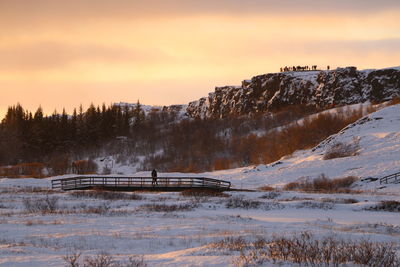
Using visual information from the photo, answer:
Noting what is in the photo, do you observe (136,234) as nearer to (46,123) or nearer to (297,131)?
(297,131)

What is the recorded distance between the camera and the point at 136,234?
50.2 feet

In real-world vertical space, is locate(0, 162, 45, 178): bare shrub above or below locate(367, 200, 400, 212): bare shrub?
above

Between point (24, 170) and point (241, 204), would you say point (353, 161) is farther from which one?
point (24, 170)

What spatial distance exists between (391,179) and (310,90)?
3671 inches

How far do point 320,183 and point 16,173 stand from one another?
5998 cm

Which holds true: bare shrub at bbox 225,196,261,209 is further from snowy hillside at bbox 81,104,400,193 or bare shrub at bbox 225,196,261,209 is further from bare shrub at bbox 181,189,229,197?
snowy hillside at bbox 81,104,400,193

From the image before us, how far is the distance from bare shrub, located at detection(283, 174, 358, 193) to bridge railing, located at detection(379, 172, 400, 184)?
3010 millimetres

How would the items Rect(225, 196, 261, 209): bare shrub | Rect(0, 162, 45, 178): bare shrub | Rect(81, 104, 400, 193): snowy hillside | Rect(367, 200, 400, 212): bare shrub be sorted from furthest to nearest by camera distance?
1. Rect(0, 162, 45, 178): bare shrub
2. Rect(81, 104, 400, 193): snowy hillside
3. Rect(225, 196, 261, 209): bare shrub
4. Rect(367, 200, 400, 212): bare shrub

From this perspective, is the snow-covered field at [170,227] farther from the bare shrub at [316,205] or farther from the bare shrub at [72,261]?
the bare shrub at [72,261]

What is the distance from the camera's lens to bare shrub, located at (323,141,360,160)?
57938 mm

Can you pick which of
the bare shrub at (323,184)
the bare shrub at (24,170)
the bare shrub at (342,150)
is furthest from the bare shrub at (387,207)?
the bare shrub at (24,170)

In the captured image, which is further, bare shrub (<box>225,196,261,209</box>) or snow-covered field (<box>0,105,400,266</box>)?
bare shrub (<box>225,196,261,209</box>)

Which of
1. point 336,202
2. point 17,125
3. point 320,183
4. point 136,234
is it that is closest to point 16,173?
point 17,125

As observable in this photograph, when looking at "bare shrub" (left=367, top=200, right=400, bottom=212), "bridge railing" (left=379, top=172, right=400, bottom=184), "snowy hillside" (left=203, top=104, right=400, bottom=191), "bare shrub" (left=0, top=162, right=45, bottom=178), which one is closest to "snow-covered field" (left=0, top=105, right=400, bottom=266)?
"bare shrub" (left=367, top=200, right=400, bottom=212)
